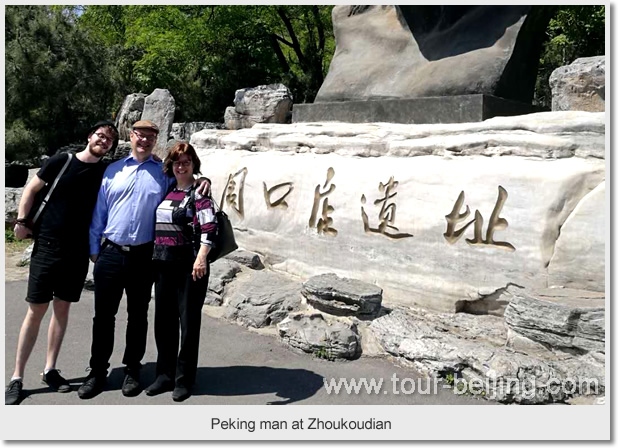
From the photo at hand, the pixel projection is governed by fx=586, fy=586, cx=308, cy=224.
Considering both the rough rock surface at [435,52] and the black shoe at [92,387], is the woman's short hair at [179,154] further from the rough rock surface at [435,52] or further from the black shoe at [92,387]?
the rough rock surface at [435,52]

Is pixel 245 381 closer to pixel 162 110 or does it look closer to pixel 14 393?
pixel 14 393

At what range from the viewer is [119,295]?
9.83 ft

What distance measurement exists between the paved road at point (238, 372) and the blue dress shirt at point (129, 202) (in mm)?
767

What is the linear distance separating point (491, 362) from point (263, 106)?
5.58 m

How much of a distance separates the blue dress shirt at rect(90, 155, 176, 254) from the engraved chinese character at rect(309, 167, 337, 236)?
1.80 metres

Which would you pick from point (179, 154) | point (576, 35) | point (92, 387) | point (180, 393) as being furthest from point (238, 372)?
point (576, 35)

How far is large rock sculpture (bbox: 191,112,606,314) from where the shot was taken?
3559 millimetres

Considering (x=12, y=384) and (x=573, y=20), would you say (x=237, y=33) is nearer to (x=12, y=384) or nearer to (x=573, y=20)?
(x=573, y=20)

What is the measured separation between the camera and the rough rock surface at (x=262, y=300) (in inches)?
161

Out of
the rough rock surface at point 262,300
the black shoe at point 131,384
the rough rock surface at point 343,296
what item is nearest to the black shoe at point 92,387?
the black shoe at point 131,384

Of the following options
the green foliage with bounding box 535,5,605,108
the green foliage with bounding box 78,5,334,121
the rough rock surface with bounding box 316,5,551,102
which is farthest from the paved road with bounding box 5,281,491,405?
the green foliage with bounding box 78,5,334,121

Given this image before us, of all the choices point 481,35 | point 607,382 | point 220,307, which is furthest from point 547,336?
point 481,35

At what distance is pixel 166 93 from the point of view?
10.1m

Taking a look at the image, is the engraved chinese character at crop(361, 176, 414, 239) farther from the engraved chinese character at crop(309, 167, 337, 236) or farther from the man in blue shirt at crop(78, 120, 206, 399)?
the man in blue shirt at crop(78, 120, 206, 399)
